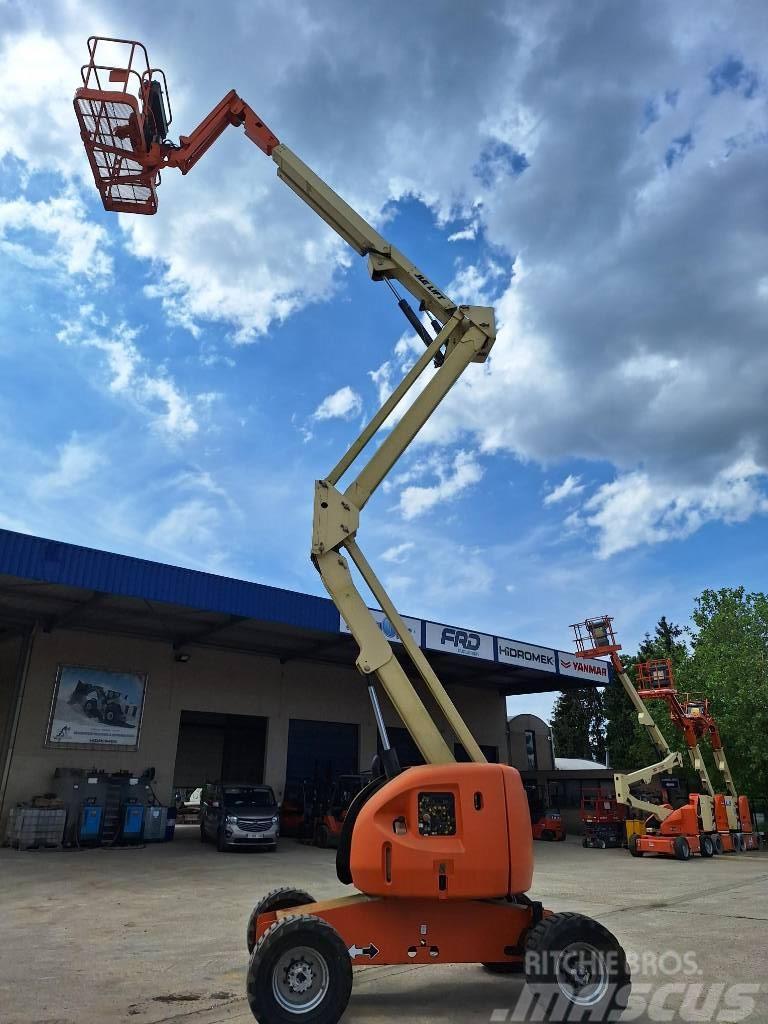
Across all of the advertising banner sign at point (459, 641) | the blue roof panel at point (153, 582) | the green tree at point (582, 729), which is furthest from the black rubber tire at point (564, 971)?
the green tree at point (582, 729)

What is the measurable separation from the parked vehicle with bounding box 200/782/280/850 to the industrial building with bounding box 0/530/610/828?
276cm

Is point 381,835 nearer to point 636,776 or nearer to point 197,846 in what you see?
point 197,846

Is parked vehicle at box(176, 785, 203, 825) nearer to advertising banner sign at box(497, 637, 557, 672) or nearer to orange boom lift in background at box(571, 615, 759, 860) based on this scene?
advertising banner sign at box(497, 637, 557, 672)

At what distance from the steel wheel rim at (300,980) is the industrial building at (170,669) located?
14.0 m

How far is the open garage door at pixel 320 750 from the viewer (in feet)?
86.9

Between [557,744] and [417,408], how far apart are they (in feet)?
206

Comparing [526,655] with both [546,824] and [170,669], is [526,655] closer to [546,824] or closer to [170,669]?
[546,824]

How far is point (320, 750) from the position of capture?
27.3 m

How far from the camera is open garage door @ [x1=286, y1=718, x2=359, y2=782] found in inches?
1043

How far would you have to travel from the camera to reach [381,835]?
5723mm

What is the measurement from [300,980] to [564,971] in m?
2.14

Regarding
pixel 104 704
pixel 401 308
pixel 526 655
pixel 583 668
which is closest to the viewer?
pixel 401 308

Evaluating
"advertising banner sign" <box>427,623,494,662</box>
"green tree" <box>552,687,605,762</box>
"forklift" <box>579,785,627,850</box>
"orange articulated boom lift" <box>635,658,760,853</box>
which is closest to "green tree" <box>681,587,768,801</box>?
"orange articulated boom lift" <box>635,658,760,853</box>


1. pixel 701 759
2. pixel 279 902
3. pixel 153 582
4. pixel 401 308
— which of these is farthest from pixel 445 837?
pixel 701 759
